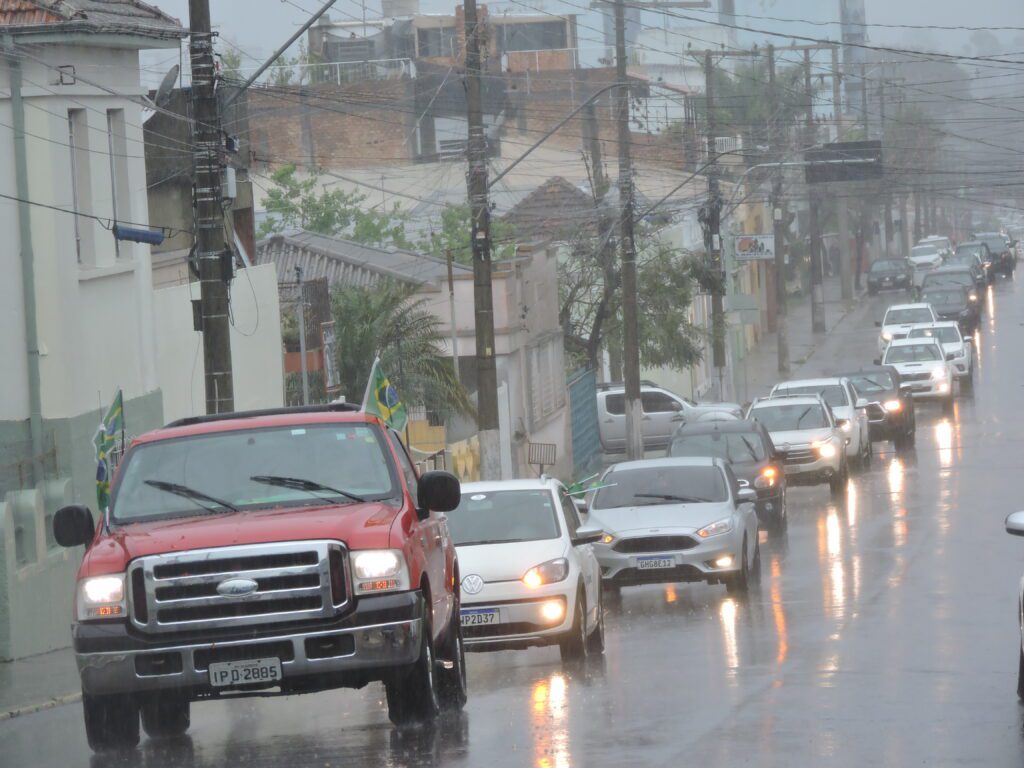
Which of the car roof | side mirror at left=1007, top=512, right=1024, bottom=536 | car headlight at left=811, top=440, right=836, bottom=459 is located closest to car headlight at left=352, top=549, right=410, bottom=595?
side mirror at left=1007, top=512, right=1024, bottom=536

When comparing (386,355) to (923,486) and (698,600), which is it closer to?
(923,486)

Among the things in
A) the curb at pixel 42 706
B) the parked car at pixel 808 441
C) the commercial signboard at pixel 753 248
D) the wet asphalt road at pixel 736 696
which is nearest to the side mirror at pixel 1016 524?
the wet asphalt road at pixel 736 696

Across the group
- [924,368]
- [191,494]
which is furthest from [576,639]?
[924,368]

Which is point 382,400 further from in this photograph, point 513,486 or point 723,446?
point 723,446

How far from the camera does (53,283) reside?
19.0 metres

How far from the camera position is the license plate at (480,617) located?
46.5ft

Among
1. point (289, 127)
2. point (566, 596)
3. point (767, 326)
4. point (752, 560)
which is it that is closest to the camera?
point (566, 596)

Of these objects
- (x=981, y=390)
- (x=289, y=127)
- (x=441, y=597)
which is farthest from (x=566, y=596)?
(x=289, y=127)

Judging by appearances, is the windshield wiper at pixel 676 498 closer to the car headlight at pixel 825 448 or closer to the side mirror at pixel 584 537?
the side mirror at pixel 584 537

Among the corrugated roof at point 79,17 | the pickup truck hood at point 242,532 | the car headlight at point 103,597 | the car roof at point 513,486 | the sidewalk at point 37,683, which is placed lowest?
the sidewalk at point 37,683

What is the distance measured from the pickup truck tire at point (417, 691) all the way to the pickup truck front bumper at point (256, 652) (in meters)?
0.37

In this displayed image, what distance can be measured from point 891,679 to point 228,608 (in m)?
4.99

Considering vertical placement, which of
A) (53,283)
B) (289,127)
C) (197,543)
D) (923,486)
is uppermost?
(289,127)

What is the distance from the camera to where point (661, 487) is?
20.1 m
